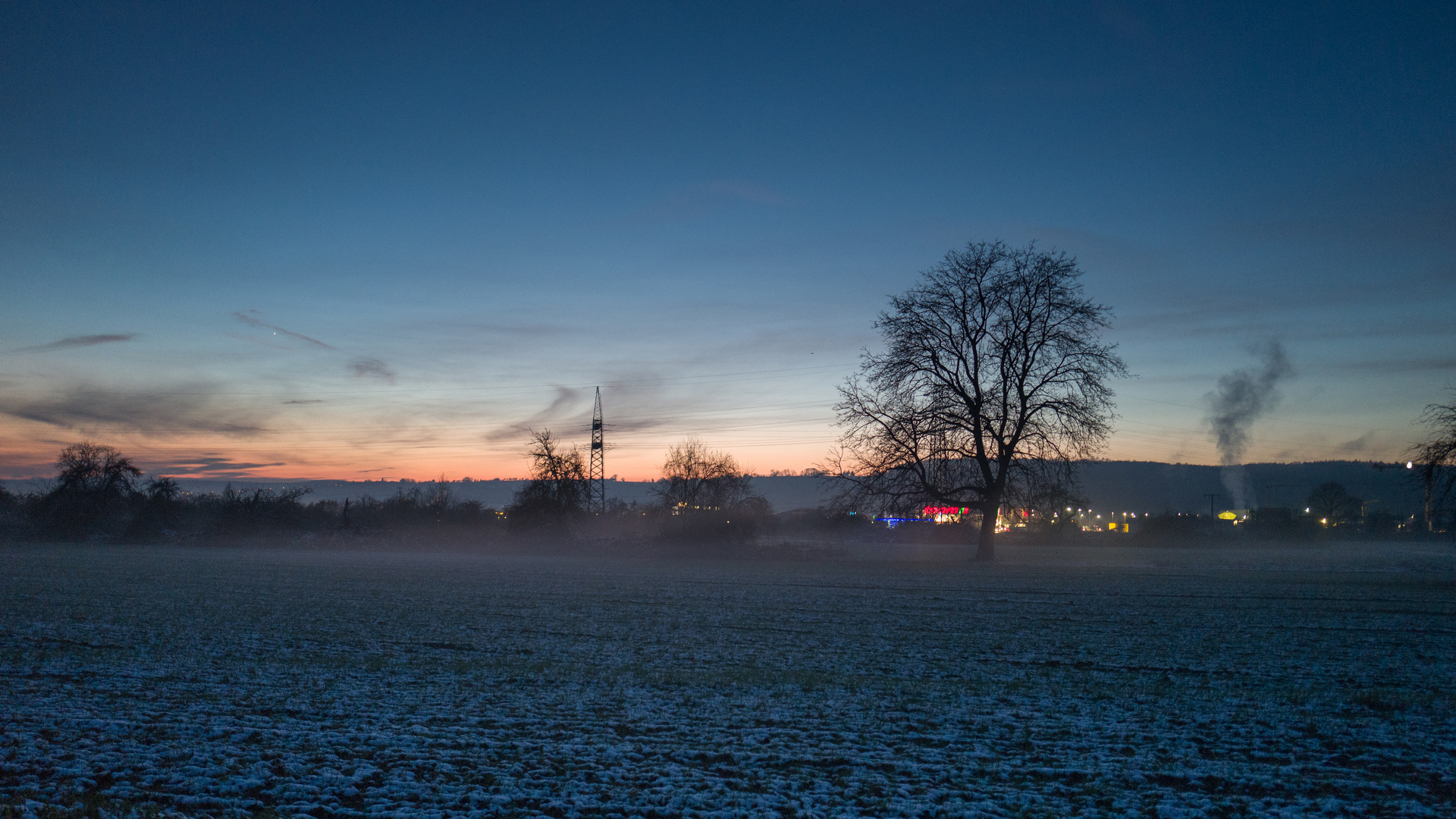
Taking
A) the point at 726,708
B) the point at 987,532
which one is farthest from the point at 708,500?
the point at 726,708

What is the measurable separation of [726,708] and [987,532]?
28075 mm

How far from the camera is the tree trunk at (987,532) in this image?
1243 inches

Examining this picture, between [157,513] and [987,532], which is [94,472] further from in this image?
[987,532]

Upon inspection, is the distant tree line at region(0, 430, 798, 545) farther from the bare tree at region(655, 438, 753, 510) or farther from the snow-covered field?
the snow-covered field

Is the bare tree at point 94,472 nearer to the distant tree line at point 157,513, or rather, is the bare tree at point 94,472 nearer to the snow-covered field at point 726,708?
the distant tree line at point 157,513

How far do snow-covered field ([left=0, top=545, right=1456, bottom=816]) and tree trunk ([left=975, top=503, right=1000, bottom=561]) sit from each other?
43.2 ft

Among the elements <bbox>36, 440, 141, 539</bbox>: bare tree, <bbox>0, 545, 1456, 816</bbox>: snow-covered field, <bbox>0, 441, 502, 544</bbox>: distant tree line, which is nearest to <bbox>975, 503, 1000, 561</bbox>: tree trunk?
<bbox>0, 545, 1456, 816</bbox>: snow-covered field

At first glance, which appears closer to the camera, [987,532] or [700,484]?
[987,532]

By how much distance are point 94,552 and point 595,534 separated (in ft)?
105

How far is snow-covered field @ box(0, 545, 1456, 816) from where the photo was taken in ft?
17.3

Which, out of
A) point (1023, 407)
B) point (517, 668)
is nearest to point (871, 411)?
point (1023, 407)

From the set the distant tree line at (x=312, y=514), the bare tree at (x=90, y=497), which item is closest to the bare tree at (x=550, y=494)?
the distant tree line at (x=312, y=514)

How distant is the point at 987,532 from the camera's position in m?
33.3

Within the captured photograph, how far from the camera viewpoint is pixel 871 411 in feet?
103
